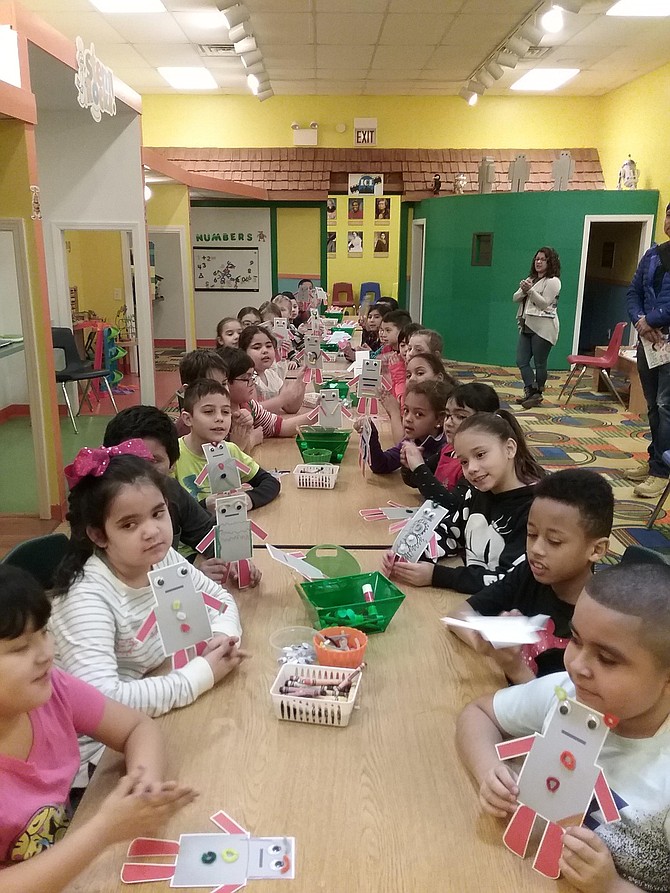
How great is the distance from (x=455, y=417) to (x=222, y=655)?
1.53 meters

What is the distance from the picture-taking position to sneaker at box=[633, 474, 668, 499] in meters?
5.30

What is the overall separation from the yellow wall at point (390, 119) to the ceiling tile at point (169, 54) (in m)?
2.00

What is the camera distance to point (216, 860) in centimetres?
114

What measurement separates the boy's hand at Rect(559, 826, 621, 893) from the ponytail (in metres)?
1.28

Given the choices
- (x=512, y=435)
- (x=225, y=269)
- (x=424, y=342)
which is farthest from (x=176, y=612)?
(x=225, y=269)

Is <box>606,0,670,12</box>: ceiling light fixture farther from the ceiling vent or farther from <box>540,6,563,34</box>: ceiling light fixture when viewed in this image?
the ceiling vent

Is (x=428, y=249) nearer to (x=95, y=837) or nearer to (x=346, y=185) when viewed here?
(x=346, y=185)

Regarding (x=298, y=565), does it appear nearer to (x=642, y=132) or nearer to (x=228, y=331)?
(x=228, y=331)

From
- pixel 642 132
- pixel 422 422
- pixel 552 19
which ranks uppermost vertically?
pixel 552 19

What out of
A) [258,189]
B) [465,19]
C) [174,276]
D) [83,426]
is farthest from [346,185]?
[83,426]

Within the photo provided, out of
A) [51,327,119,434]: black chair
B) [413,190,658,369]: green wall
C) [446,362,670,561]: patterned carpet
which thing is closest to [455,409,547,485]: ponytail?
[446,362,670,561]: patterned carpet

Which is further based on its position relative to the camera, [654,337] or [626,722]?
[654,337]

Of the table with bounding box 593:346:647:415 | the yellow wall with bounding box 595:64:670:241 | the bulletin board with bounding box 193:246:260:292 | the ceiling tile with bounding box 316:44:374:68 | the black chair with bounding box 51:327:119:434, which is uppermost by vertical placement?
the ceiling tile with bounding box 316:44:374:68

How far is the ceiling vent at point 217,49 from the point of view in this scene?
960 cm
